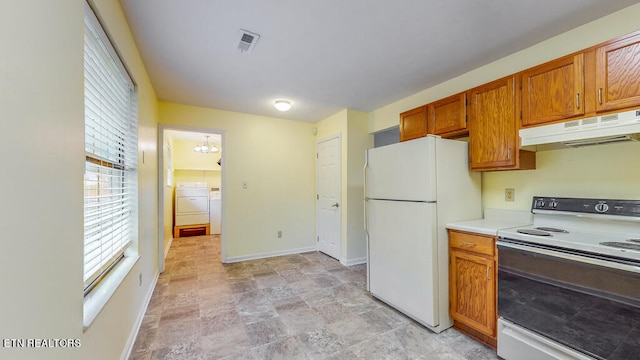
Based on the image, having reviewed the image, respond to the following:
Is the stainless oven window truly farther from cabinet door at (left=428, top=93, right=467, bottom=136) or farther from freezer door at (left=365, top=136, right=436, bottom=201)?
cabinet door at (left=428, top=93, right=467, bottom=136)

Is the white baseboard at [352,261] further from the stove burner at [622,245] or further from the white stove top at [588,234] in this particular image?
the stove burner at [622,245]

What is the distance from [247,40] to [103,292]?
2.03m

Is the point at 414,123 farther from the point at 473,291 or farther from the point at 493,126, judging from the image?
the point at 473,291

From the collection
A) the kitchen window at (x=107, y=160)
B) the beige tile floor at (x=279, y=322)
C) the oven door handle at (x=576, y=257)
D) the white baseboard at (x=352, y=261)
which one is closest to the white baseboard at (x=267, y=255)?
the beige tile floor at (x=279, y=322)

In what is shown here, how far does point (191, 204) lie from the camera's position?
6.13 m

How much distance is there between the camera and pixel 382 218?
2.62 m

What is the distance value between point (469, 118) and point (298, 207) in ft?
9.94

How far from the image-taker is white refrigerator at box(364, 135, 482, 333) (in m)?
2.15

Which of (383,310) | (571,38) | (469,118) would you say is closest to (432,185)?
(469,118)

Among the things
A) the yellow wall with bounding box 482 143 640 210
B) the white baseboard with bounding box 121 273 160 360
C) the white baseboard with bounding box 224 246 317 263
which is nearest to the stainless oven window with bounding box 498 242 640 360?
the yellow wall with bounding box 482 143 640 210

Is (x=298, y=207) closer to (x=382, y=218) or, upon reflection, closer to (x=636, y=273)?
(x=382, y=218)

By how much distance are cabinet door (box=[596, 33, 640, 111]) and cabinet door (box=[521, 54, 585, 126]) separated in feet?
0.29

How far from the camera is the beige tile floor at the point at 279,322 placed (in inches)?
74.7

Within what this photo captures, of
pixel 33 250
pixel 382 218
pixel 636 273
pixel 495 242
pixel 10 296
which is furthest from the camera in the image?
pixel 382 218
